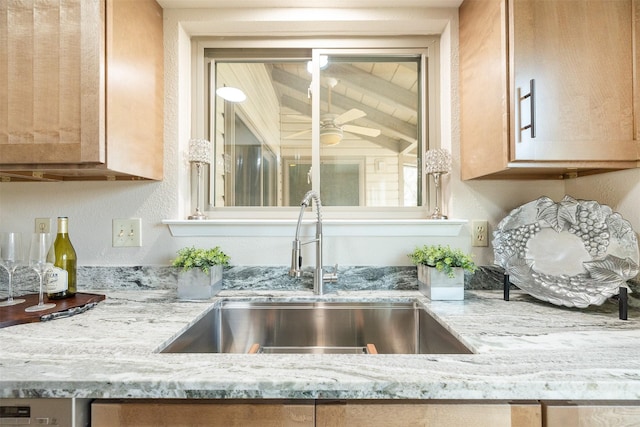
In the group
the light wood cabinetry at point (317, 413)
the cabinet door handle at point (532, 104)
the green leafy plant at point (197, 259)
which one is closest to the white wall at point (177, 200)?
the green leafy plant at point (197, 259)

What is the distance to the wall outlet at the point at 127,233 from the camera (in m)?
Result: 1.40

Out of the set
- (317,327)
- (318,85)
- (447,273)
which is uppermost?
(318,85)

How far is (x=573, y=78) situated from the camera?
41.0 inches

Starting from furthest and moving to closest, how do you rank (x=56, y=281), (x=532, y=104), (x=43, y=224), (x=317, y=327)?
1. (x=43, y=224)
2. (x=317, y=327)
3. (x=56, y=281)
4. (x=532, y=104)

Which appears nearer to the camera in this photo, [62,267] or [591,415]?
[591,415]

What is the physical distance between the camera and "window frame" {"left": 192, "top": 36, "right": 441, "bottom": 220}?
153 cm

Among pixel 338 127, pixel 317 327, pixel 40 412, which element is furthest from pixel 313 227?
pixel 40 412

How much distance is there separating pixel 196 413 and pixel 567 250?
4.23ft

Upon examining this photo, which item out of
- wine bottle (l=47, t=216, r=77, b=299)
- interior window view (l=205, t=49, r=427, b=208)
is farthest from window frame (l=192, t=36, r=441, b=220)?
wine bottle (l=47, t=216, r=77, b=299)

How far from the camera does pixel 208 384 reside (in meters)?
0.63

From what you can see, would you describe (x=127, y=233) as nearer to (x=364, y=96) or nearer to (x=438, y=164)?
(x=364, y=96)

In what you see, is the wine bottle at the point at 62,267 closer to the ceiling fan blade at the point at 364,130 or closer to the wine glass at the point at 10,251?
the wine glass at the point at 10,251

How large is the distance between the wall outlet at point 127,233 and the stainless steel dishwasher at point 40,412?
0.81 meters

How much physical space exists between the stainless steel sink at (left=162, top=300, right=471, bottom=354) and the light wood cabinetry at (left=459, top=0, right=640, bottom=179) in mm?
675
